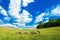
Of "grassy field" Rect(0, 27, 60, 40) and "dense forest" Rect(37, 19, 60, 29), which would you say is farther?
"dense forest" Rect(37, 19, 60, 29)

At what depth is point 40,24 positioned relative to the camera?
186 feet

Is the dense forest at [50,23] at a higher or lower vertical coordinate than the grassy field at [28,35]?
higher

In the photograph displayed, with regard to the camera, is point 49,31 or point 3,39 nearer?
point 3,39

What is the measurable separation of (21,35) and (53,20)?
17.7 meters

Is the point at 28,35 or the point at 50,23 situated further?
the point at 50,23

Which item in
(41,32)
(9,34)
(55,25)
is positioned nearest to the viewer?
(9,34)

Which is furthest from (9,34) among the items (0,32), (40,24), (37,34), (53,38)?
(40,24)

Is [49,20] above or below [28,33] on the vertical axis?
above

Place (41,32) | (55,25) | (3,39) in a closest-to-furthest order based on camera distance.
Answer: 1. (3,39)
2. (41,32)
3. (55,25)

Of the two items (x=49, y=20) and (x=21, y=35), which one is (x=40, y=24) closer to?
(x=49, y=20)

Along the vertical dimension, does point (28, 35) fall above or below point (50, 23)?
below

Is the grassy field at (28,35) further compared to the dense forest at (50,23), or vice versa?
the dense forest at (50,23)

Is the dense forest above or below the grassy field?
above

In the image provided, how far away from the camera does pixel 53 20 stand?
56875 mm
